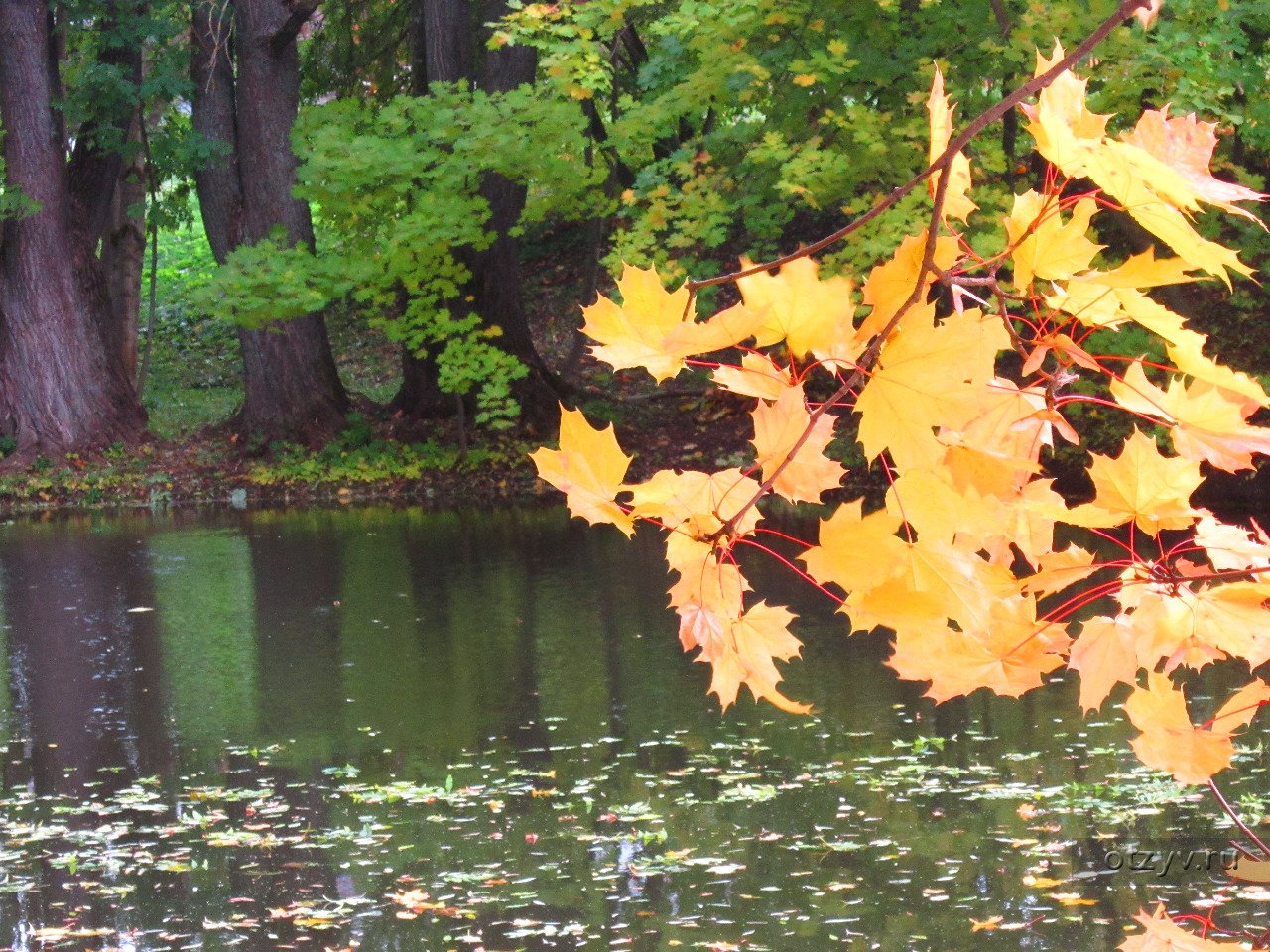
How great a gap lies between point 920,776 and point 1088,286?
4.74 meters

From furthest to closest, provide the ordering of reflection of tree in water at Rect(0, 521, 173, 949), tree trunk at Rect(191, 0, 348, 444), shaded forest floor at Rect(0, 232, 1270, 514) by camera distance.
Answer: tree trunk at Rect(191, 0, 348, 444), shaded forest floor at Rect(0, 232, 1270, 514), reflection of tree in water at Rect(0, 521, 173, 949)

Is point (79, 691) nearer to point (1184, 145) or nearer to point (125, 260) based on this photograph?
point (1184, 145)

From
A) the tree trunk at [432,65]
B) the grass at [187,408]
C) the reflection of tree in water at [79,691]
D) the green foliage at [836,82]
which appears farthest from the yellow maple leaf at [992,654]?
the grass at [187,408]

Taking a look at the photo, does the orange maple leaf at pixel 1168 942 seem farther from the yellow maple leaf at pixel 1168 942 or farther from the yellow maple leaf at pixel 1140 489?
the yellow maple leaf at pixel 1140 489

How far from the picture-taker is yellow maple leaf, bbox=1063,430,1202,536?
1.26 metres

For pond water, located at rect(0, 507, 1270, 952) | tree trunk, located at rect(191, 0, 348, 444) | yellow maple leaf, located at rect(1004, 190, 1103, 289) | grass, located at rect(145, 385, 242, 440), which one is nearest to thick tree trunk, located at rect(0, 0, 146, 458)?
grass, located at rect(145, 385, 242, 440)

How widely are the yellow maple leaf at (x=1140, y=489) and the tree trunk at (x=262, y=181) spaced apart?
1477cm

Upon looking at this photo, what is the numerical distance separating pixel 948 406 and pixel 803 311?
0.16 m

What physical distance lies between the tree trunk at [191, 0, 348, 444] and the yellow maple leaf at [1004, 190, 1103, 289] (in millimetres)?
14955

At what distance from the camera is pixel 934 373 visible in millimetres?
901

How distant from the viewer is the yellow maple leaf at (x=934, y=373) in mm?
902

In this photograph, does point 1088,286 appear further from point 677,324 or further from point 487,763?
point 487,763

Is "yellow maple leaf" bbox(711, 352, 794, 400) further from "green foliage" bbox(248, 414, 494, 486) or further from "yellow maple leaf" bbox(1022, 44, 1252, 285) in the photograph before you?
"green foliage" bbox(248, 414, 494, 486)

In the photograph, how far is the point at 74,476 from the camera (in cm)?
1602
